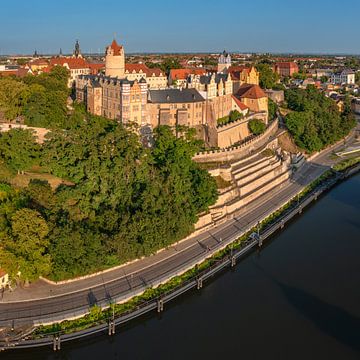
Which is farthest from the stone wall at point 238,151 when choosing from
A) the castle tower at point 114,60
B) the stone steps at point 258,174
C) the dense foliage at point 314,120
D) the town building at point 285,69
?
the town building at point 285,69

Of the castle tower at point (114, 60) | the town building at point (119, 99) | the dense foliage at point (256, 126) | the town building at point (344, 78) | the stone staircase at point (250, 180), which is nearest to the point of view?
the stone staircase at point (250, 180)

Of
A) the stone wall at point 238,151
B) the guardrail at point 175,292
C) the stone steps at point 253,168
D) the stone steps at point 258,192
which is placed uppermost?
the stone wall at point 238,151

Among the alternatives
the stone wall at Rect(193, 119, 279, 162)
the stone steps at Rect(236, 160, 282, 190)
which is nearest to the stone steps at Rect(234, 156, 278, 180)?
the stone steps at Rect(236, 160, 282, 190)

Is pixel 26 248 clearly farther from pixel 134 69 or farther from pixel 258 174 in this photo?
pixel 134 69

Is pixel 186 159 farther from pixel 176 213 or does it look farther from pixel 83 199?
pixel 83 199

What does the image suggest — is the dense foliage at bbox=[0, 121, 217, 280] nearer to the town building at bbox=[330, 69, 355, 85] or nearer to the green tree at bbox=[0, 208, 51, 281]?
the green tree at bbox=[0, 208, 51, 281]

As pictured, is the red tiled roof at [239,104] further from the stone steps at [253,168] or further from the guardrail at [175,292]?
the guardrail at [175,292]

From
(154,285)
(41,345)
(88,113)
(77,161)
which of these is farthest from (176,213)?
(88,113)
